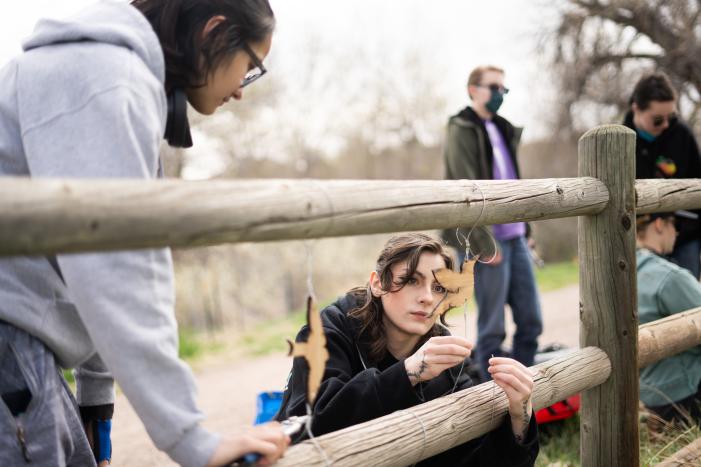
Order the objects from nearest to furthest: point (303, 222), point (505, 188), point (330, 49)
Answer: point (303, 222) < point (505, 188) < point (330, 49)

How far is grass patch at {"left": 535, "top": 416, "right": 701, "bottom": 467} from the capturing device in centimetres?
272

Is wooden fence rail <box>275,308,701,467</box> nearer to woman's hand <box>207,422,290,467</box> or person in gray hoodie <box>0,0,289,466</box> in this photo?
woman's hand <box>207,422,290,467</box>

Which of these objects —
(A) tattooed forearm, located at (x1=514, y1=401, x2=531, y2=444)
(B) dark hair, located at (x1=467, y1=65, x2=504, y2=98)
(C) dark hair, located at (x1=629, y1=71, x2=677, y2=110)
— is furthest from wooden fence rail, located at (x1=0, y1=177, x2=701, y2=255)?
(C) dark hair, located at (x1=629, y1=71, x2=677, y2=110)

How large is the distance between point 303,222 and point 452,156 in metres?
2.65

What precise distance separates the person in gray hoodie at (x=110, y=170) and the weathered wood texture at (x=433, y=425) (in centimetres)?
17

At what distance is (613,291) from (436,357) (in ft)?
2.70

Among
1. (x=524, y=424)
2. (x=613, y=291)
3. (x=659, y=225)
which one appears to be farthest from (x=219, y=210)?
(x=659, y=225)

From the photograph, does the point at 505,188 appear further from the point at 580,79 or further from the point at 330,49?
the point at 330,49

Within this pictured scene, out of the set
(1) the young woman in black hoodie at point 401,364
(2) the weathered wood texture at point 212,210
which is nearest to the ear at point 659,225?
(1) the young woman in black hoodie at point 401,364

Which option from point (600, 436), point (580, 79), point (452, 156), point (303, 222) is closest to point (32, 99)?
point (303, 222)

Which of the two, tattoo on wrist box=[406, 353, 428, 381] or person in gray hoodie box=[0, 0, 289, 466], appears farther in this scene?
tattoo on wrist box=[406, 353, 428, 381]

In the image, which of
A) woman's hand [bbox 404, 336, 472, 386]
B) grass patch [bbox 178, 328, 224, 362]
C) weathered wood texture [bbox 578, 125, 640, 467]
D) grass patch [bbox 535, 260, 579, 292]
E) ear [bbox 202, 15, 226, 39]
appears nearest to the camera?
ear [bbox 202, 15, 226, 39]

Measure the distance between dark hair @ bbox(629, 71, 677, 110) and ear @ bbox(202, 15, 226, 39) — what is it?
3093 mm

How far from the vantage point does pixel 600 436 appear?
212 centimetres
